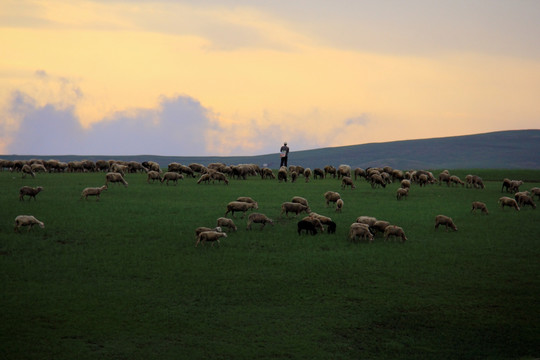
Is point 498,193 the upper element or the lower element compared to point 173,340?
upper

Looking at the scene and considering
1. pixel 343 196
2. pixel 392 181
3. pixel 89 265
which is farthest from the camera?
pixel 392 181

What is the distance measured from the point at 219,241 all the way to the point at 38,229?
27.7 feet

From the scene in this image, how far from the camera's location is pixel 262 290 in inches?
757

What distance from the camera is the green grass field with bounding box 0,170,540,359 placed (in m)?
15.5

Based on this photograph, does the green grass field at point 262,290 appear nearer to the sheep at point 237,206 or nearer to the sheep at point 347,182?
the sheep at point 237,206

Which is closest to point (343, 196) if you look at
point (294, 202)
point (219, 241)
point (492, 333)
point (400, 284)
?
point (294, 202)

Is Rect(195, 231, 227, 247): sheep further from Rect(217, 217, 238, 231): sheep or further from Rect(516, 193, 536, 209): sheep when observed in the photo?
Rect(516, 193, 536, 209): sheep

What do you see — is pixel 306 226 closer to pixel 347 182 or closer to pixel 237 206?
pixel 237 206

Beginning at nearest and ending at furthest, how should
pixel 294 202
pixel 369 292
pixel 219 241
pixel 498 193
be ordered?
pixel 369 292 < pixel 219 241 < pixel 294 202 < pixel 498 193

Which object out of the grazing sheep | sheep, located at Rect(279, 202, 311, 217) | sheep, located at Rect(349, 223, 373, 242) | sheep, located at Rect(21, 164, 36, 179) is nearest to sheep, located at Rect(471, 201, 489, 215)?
sheep, located at Rect(279, 202, 311, 217)

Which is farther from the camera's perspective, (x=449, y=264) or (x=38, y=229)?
(x=38, y=229)

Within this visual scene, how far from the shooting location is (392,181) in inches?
2172

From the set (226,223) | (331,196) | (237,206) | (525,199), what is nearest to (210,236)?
(226,223)

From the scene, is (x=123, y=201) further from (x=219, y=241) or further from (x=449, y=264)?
(x=449, y=264)
